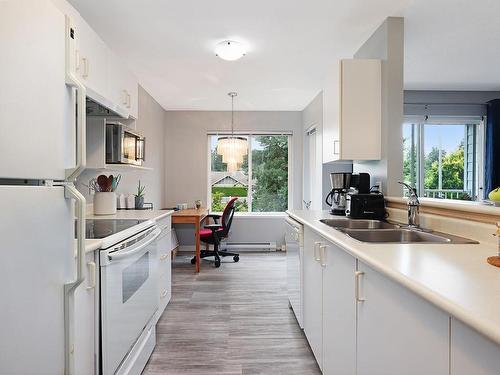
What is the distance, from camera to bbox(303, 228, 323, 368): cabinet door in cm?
184

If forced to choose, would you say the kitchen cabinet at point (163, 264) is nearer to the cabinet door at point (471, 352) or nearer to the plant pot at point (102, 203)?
the plant pot at point (102, 203)

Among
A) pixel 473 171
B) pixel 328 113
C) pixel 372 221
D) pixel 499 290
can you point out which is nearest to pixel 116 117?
pixel 328 113

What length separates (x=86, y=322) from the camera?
1.32 meters

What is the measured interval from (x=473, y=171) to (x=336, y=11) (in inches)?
148

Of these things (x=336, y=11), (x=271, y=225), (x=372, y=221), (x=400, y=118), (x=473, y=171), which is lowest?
(x=271, y=225)

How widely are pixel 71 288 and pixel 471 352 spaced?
3.66 ft

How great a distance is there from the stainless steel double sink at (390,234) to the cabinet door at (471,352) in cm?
81

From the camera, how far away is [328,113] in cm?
300

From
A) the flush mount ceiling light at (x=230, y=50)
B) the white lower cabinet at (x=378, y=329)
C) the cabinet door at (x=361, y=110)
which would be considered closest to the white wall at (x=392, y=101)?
the cabinet door at (x=361, y=110)

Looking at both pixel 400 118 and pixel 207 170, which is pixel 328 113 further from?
pixel 207 170

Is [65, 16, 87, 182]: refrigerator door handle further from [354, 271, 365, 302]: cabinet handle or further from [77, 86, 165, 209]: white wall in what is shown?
[77, 86, 165, 209]: white wall

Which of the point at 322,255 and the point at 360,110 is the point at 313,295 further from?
the point at 360,110

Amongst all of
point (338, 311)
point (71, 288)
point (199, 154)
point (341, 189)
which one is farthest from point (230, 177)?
point (71, 288)

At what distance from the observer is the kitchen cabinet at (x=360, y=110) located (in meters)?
2.54
